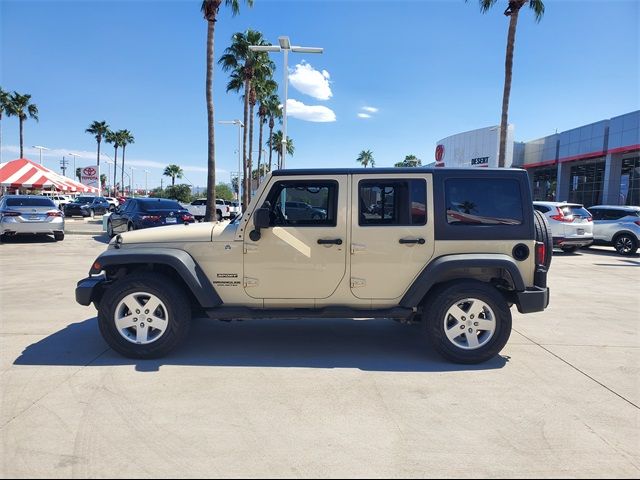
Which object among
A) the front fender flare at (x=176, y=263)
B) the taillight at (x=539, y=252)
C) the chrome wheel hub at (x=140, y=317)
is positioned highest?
the taillight at (x=539, y=252)

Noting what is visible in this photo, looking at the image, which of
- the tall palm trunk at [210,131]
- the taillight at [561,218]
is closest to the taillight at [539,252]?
the taillight at [561,218]

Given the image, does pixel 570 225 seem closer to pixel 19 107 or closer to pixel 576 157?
pixel 576 157

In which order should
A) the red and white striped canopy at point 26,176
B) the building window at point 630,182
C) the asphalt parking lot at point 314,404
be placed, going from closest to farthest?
the asphalt parking lot at point 314,404 < the building window at point 630,182 < the red and white striped canopy at point 26,176

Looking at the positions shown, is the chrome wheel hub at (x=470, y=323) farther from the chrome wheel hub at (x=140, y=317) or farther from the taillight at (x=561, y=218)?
the taillight at (x=561, y=218)

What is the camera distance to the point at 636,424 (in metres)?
3.35

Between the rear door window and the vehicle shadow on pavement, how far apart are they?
1.47 meters

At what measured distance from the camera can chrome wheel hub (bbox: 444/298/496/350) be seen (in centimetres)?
443

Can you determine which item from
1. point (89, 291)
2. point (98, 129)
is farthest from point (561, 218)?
point (98, 129)

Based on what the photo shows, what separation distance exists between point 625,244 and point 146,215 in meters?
15.9

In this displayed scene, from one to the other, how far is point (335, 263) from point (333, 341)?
118 centimetres

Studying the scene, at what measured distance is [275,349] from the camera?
483cm

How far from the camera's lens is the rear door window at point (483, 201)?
451 cm

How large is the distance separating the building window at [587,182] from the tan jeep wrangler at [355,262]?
2964cm

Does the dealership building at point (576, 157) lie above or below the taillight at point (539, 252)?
above
